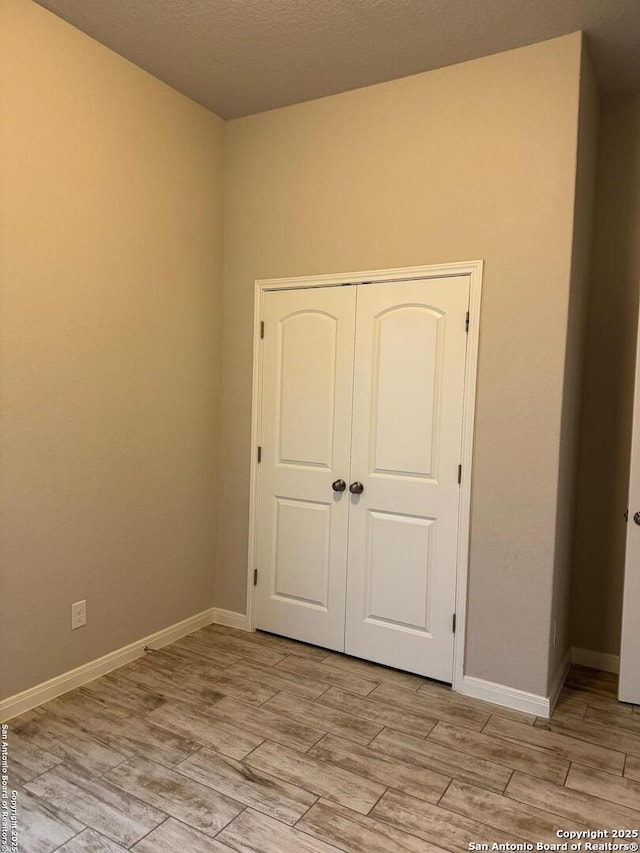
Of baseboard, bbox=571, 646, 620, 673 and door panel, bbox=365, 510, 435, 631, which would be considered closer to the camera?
door panel, bbox=365, 510, 435, 631

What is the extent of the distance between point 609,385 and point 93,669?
298 centimetres

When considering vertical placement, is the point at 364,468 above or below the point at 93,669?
above

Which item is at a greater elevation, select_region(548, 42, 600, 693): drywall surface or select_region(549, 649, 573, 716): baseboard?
select_region(548, 42, 600, 693): drywall surface

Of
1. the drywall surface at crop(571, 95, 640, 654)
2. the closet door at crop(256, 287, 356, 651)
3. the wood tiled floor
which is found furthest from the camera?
the closet door at crop(256, 287, 356, 651)

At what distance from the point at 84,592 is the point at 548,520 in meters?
2.19

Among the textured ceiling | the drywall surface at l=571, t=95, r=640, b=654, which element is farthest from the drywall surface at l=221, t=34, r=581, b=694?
the drywall surface at l=571, t=95, r=640, b=654

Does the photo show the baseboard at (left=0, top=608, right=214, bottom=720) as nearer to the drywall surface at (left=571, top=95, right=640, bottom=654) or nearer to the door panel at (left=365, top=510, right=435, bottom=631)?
the door panel at (left=365, top=510, right=435, bottom=631)

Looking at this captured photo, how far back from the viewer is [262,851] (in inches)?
71.7

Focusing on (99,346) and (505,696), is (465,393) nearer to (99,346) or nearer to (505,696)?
(505,696)

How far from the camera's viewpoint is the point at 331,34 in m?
A: 2.59

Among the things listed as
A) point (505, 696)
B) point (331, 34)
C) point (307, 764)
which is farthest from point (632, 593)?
point (331, 34)

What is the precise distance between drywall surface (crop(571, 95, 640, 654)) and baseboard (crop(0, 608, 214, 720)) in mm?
2168

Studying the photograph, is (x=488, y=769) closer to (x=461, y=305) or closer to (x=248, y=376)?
(x=461, y=305)

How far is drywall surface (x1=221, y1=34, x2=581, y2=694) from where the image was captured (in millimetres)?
2605
